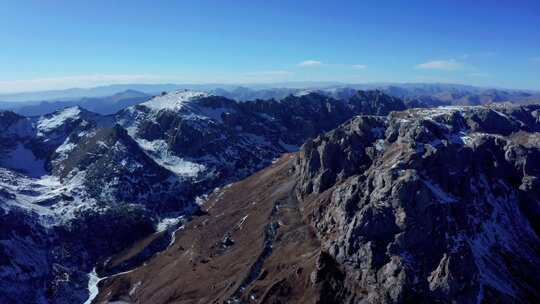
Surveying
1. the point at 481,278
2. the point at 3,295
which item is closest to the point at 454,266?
the point at 481,278

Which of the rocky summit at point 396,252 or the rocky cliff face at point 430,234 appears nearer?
the rocky cliff face at point 430,234

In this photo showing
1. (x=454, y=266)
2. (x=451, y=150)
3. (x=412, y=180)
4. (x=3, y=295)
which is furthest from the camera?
(x=451, y=150)

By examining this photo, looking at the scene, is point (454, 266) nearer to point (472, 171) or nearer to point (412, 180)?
point (412, 180)

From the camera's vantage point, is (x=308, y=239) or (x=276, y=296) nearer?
(x=276, y=296)

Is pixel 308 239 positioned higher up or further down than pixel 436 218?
further down

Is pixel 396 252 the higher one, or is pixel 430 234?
pixel 430 234

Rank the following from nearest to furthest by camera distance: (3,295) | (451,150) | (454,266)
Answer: (454,266)
(3,295)
(451,150)

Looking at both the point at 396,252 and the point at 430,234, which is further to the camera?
the point at 430,234

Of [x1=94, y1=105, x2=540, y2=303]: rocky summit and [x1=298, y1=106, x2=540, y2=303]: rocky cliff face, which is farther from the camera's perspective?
[x1=94, y1=105, x2=540, y2=303]: rocky summit

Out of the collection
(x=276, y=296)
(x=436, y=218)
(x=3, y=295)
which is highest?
(x=436, y=218)

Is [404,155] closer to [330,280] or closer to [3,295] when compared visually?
[330,280]
